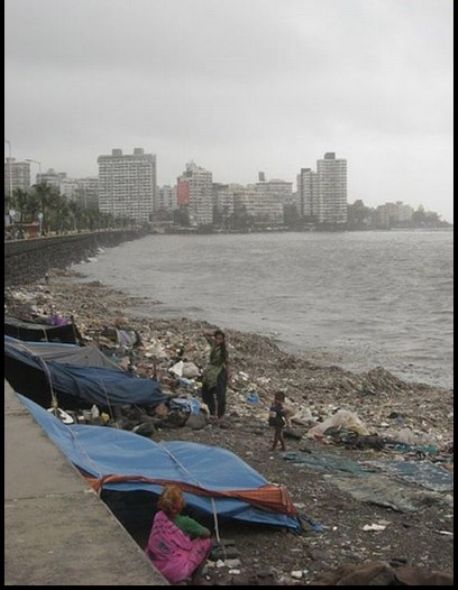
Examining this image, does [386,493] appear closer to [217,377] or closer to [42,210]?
[217,377]

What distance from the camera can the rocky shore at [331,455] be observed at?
19.9 ft

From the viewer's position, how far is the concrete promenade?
3.85 meters

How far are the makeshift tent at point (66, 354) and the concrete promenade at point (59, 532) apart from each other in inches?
212

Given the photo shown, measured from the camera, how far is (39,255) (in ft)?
185

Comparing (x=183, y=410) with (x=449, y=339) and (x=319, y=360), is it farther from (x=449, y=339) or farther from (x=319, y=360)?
(x=449, y=339)

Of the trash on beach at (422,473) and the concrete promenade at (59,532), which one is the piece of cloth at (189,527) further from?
the trash on beach at (422,473)

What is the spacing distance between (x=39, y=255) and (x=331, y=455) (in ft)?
163

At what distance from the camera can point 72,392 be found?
10.4 metres

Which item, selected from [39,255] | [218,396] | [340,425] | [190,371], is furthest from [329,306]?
[340,425]

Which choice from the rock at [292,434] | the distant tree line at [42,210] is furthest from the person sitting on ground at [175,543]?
the distant tree line at [42,210]

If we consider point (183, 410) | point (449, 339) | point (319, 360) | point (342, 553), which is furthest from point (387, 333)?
point (342, 553)

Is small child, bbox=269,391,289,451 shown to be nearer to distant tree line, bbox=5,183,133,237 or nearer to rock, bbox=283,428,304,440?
rock, bbox=283,428,304,440

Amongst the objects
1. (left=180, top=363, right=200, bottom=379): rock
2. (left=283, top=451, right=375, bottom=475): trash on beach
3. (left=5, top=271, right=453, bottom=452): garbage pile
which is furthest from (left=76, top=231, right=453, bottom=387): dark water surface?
(left=283, top=451, right=375, bottom=475): trash on beach

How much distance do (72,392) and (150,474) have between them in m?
4.37
